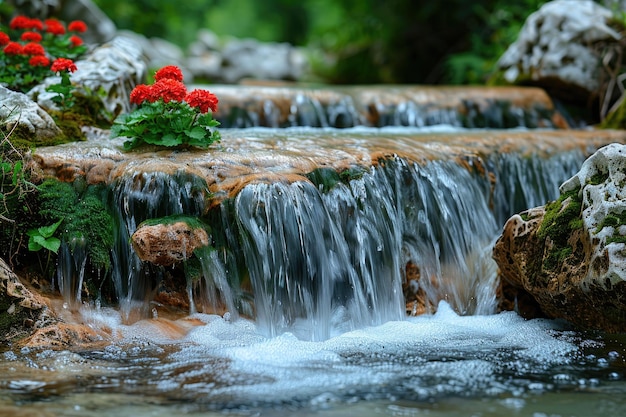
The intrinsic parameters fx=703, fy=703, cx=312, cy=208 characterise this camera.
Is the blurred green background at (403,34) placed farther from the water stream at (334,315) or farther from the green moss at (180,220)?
the green moss at (180,220)

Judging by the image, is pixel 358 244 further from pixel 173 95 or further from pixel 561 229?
pixel 173 95

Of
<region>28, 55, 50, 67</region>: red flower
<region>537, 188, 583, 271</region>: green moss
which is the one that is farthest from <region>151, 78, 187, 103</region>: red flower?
<region>537, 188, 583, 271</region>: green moss

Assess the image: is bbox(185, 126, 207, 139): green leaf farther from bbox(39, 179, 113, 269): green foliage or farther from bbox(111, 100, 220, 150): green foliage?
bbox(39, 179, 113, 269): green foliage

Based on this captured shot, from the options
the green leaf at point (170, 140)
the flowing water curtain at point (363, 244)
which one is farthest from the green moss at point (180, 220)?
the green leaf at point (170, 140)

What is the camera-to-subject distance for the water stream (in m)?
3.20

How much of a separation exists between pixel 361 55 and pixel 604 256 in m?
12.1

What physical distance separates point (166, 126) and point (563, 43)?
243 inches

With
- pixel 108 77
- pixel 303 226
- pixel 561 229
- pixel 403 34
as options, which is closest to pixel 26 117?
pixel 108 77

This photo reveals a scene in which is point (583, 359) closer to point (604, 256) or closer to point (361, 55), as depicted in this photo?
point (604, 256)

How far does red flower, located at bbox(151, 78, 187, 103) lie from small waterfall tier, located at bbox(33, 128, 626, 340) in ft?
1.30

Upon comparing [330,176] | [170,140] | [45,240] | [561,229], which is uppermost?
[170,140]

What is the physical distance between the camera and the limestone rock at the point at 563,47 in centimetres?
916

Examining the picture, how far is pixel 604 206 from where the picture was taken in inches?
167

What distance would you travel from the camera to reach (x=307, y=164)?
503 centimetres
